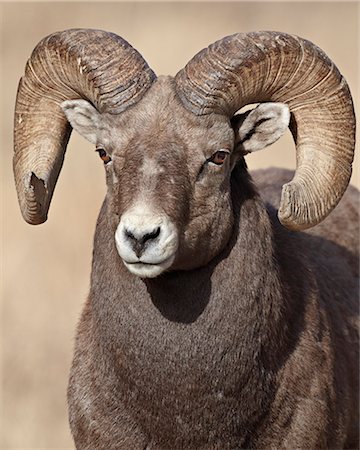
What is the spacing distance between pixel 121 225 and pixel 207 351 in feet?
4.14

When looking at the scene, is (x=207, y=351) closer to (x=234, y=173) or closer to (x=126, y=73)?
(x=234, y=173)

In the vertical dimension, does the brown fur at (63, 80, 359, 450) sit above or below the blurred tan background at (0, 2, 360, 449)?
above

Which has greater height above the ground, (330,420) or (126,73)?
(126,73)

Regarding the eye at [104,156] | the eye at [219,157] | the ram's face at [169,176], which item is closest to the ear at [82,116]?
the ram's face at [169,176]

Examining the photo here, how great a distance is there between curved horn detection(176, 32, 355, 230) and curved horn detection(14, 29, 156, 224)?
401mm

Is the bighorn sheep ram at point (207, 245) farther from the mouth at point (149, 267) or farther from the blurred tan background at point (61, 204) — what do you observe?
the blurred tan background at point (61, 204)

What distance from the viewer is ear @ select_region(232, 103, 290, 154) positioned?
26.2 feet

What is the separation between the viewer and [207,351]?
25.3ft

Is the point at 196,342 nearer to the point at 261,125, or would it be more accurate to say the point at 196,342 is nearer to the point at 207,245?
the point at 207,245

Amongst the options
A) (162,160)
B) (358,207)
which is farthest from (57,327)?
(162,160)

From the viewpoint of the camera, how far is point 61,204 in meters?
17.2

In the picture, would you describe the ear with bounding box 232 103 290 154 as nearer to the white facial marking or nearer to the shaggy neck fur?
the shaggy neck fur

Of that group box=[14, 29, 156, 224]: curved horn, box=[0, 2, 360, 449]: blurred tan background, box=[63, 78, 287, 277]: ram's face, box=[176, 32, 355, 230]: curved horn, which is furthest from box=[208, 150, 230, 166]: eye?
box=[0, 2, 360, 449]: blurred tan background

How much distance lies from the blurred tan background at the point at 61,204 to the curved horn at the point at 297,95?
6.05 metres
